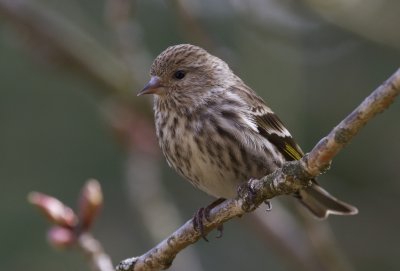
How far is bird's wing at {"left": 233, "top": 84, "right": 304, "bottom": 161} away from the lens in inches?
187

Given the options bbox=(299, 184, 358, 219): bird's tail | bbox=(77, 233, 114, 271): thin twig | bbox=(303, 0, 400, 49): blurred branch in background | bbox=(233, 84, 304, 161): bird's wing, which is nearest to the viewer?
bbox=(77, 233, 114, 271): thin twig

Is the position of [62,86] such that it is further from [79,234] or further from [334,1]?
[79,234]

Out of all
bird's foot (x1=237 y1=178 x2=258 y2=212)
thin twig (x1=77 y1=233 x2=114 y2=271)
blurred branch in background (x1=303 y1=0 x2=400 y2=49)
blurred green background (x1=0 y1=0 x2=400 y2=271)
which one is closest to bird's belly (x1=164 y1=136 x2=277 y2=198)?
thin twig (x1=77 y1=233 x2=114 y2=271)

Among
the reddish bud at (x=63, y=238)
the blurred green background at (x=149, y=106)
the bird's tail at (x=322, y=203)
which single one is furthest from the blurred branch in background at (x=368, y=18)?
the reddish bud at (x=63, y=238)

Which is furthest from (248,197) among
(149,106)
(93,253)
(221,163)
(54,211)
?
(149,106)

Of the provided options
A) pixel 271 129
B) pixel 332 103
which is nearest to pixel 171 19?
pixel 332 103

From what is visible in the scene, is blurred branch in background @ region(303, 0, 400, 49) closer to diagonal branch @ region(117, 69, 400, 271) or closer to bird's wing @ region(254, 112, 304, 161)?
bird's wing @ region(254, 112, 304, 161)

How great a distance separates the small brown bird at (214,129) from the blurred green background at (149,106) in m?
0.52

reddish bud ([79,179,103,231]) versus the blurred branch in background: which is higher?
the blurred branch in background

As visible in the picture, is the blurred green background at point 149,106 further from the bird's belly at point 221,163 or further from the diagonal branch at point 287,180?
the diagonal branch at point 287,180

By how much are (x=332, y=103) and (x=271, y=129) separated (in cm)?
276

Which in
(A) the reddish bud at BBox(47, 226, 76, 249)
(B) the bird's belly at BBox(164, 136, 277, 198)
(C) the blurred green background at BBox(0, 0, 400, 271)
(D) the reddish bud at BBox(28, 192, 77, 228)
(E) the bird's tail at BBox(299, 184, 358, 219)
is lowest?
(E) the bird's tail at BBox(299, 184, 358, 219)

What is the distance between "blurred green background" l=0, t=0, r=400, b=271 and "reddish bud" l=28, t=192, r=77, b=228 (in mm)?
1105

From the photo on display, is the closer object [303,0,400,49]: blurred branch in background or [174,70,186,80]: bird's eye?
[174,70,186,80]: bird's eye
